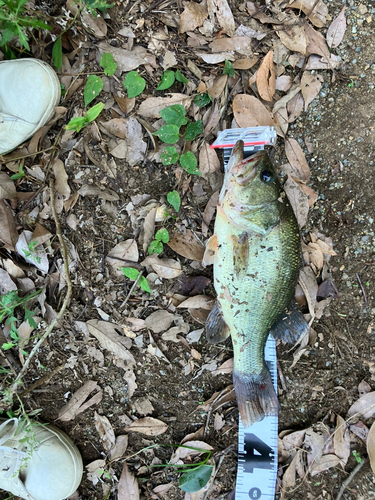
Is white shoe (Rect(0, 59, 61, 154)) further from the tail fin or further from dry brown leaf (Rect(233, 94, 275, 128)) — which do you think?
the tail fin

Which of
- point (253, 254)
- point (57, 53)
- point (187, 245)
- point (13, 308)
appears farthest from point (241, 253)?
point (57, 53)

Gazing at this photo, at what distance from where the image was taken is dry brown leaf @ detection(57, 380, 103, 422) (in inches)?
117

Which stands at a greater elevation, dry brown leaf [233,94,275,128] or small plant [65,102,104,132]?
dry brown leaf [233,94,275,128]

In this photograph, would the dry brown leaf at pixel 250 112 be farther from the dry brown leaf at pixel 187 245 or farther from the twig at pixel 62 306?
the twig at pixel 62 306

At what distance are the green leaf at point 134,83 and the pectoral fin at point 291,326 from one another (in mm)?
2148

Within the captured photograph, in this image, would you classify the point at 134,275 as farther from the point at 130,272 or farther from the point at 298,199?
the point at 298,199

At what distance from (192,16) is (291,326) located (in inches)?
106

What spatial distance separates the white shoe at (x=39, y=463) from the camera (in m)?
2.92

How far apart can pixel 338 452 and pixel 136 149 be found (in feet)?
10.5

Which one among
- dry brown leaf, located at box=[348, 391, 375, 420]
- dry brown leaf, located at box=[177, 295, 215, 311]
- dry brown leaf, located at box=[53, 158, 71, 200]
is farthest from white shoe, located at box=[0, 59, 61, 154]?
dry brown leaf, located at box=[348, 391, 375, 420]

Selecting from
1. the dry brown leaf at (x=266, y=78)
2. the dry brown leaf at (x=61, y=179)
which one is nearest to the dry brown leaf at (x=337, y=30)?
the dry brown leaf at (x=266, y=78)

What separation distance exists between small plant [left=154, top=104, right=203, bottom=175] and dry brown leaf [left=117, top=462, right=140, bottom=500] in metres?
2.72

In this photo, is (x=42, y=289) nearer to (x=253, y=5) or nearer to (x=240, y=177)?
(x=240, y=177)

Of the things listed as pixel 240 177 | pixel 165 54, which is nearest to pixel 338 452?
pixel 240 177
